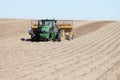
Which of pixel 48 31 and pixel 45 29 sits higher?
pixel 45 29

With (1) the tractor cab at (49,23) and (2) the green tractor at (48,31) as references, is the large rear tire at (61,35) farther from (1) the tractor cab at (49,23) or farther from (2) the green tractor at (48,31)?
(1) the tractor cab at (49,23)

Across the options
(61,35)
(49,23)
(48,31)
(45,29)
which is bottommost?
(61,35)

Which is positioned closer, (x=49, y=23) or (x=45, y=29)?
(x=45, y=29)

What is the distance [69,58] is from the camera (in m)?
13.7

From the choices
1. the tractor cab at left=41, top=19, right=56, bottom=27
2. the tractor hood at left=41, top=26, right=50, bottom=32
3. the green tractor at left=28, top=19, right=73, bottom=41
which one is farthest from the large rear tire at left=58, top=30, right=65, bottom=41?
the tractor hood at left=41, top=26, right=50, bottom=32

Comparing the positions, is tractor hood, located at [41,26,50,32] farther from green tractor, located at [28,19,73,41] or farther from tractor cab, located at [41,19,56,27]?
tractor cab, located at [41,19,56,27]

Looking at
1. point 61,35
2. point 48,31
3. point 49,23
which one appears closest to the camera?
point 48,31

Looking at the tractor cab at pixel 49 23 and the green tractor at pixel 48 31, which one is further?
the tractor cab at pixel 49 23

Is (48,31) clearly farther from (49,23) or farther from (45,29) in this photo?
(49,23)

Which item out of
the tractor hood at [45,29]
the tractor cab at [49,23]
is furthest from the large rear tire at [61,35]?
the tractor hood at [45,29]

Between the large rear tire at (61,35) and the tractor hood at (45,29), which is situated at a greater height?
the tractor hood at (45,29)

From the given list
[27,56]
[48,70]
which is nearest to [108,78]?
[48,70]

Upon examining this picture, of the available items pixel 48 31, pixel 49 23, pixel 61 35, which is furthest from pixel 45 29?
pixel 61 35

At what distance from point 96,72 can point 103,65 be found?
1.39 m
